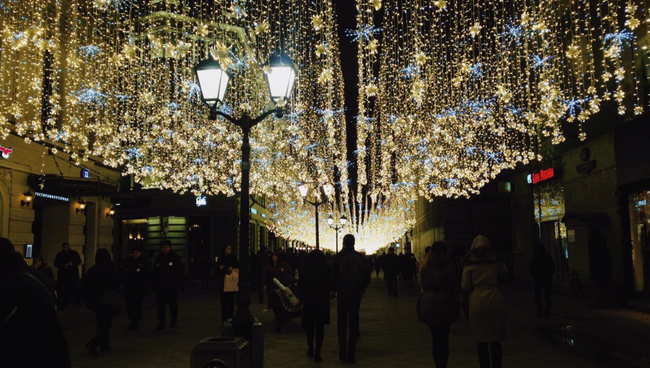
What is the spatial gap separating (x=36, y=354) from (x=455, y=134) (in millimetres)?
22875

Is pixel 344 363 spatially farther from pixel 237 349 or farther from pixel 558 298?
pixel 558 298

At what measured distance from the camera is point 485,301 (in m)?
6.45

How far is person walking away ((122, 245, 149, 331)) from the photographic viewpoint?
39.7ft

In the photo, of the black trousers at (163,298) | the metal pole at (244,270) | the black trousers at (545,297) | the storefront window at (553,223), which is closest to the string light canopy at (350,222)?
the storefront window at (553,223)

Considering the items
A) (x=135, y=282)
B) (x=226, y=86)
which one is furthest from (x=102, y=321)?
(x=226, y=86)

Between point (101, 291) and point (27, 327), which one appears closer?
point (27, 327)

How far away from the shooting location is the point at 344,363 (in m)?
8.32

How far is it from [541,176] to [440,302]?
1818 cm

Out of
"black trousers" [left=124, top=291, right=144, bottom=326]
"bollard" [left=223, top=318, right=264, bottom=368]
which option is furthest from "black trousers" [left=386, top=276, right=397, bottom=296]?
"bollard" [left=223, top=318, right=264, bottom=368]

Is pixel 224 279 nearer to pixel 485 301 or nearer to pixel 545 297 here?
pixel 485 301

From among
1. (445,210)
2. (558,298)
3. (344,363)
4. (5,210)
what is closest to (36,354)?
(344,363)

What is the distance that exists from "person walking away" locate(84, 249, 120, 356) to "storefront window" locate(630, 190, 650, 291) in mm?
13675

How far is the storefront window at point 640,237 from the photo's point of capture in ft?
50.7

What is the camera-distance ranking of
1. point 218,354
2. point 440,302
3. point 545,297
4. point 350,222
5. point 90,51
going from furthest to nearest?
point 350,222, point 90,51, point 545,297, point 440,302, point 218,354
